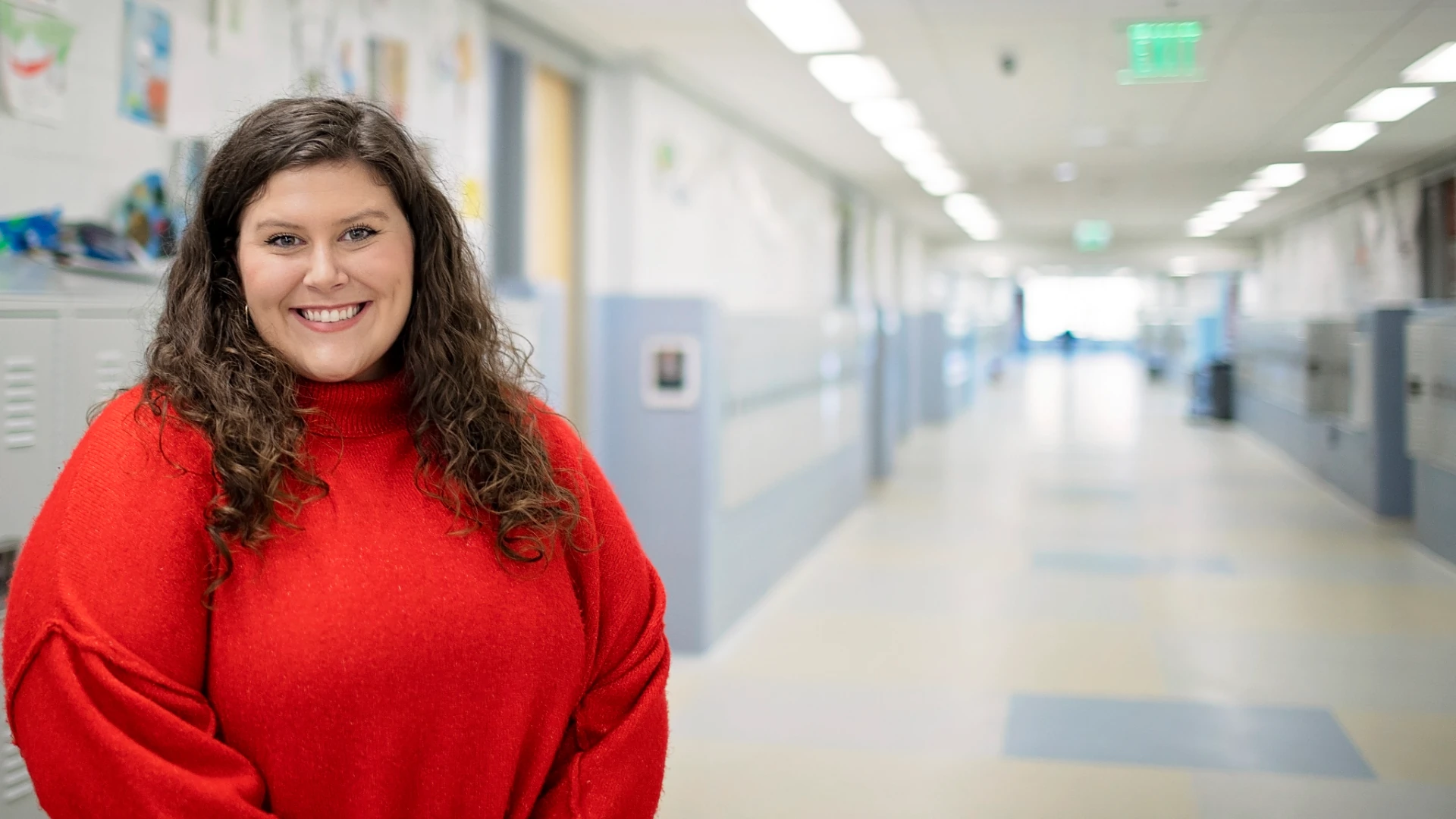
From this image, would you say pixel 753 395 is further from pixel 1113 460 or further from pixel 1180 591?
pixel 1113 460

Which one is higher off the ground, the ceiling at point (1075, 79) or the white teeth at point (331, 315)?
the ceiling at point (1075, 79)

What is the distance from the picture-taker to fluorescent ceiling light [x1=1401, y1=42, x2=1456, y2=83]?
621cm

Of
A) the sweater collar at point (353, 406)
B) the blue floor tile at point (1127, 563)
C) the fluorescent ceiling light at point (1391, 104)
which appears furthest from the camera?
the fluorescent ceiling light at point (1391, 104)

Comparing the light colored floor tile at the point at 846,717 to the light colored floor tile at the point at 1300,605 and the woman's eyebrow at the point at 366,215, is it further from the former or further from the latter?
the woman's eyebrow at the point at 366,215

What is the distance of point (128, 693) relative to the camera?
3.94 ft

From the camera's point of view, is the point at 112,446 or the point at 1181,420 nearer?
the point at 112,446

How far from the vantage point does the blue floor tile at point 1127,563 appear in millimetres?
6898

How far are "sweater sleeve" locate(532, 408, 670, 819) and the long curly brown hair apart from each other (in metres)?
0.07

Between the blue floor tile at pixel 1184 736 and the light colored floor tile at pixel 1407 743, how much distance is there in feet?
0.19

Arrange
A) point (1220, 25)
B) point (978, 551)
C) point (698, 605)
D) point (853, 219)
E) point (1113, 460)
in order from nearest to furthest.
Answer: point (698, 605) < point (1220, 25) < point (978, 551) < point (1113, 460) < point (853, 219)

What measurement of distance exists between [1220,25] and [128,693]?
5.84 metres

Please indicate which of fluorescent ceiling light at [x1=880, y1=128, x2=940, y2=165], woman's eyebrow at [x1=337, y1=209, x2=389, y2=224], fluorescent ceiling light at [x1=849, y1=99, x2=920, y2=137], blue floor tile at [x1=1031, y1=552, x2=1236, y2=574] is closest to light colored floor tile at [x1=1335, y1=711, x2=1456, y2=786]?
blue floor tile at [x1=1031, y1=552, x2=1236, y2=574]

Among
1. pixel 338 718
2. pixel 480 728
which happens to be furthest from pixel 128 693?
pixel 480 728

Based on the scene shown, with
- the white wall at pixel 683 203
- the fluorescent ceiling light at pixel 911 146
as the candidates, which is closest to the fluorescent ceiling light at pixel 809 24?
the white wall at pixel 683 203
